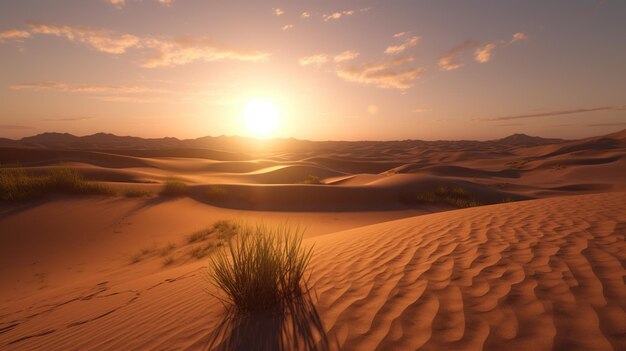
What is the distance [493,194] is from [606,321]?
14.8 metres

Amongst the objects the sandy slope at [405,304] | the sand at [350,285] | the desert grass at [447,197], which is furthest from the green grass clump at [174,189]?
the desert grass at [447,197]

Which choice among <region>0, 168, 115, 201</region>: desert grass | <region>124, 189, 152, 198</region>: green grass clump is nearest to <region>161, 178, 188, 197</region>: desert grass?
<region>124, 189, 152, 198</region>: green grass clump

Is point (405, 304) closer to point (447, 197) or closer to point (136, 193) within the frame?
point (136, 193)

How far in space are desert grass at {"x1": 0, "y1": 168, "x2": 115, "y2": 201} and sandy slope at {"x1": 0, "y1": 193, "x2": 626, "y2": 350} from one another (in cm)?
537

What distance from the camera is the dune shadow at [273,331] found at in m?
2.28

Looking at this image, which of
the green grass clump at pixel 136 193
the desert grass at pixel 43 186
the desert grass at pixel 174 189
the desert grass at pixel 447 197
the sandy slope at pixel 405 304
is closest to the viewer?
the sandy slope at pixel 405 304

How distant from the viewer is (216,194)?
1267 cm

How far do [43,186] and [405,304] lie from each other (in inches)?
439

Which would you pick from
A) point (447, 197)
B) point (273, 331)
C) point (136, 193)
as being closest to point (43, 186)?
point (136, 193)

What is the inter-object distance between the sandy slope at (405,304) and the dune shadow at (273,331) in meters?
0.01

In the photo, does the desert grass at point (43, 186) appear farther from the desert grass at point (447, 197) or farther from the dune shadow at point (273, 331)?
the desert grass at point (447, 197)

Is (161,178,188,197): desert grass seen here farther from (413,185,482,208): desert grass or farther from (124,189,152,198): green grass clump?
(413,185,482,208): desert grass

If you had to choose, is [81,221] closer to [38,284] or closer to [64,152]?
[38,284]

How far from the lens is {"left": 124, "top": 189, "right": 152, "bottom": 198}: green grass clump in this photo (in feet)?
35.1
